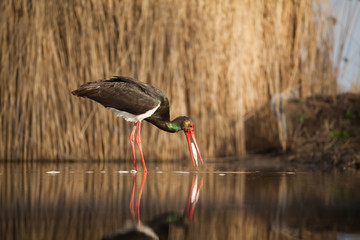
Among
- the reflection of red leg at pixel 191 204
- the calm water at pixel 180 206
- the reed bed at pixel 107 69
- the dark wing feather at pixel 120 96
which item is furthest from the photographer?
the reed bed at pixel 107 69

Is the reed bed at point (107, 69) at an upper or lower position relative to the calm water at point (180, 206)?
upper

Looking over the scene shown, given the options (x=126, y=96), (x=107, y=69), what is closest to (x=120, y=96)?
(x=126, y=96)

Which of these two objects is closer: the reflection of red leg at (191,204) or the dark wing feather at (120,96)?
the reflection of red leg at (191,204)

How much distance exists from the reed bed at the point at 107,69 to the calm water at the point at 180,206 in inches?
61.6

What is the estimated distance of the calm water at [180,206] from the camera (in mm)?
1745

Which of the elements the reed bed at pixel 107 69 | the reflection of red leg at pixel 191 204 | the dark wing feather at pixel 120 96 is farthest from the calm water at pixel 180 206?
the reed bed at pixel 107 69

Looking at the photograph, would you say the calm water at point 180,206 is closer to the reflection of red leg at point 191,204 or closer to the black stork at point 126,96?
the reflection of red leg at point 191,204

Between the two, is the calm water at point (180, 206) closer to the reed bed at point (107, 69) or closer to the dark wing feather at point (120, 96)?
the dark wing feather at point (120, 96)

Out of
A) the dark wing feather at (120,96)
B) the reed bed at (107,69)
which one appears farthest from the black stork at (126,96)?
the reed bed at (107,69)

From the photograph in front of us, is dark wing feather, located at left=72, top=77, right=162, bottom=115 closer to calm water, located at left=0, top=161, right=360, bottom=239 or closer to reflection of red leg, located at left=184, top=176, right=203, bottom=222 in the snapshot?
calm water, located at left=0, top=161, right=360, bottom=239

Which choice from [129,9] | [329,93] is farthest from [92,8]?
[329,93]

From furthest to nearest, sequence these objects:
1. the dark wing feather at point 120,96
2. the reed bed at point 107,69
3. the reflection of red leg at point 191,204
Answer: the reed bed at point 107,69 < the dark wing feather at point 120,96 < the reflection of red leg at point 191,204

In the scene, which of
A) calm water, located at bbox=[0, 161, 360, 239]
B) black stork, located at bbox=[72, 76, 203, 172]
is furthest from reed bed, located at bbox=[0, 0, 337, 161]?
calm water, located at bbox=[0, 161, 360, 239]

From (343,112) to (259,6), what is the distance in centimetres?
142
